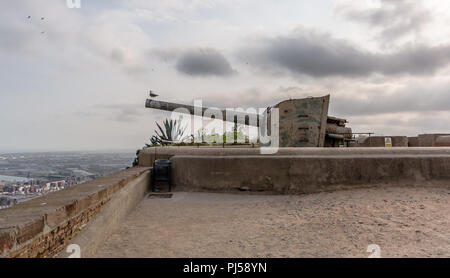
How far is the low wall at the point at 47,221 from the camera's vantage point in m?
1.90

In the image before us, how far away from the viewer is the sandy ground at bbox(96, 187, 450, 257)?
2.90 m

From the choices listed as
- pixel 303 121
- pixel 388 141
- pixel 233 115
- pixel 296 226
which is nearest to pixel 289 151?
pixel 303 121

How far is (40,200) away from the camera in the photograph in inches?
114

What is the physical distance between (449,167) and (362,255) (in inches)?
137

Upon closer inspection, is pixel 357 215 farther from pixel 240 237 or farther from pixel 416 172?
pixel 416 172

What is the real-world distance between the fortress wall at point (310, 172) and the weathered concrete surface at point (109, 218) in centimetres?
125

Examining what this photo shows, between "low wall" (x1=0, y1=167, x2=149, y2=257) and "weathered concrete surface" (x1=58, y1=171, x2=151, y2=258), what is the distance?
0.15 feet

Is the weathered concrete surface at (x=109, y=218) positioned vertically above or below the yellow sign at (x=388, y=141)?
below

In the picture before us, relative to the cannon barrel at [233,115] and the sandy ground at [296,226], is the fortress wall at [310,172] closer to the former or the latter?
the sandy ground at [296,226]

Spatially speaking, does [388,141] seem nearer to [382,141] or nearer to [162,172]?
[382,141]

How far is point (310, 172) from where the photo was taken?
17.2 ft

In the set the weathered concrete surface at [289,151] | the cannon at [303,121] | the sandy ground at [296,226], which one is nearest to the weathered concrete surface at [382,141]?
the cannon at [303,121]

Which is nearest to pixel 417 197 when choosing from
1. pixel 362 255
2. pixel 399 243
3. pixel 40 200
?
pixel 399 243

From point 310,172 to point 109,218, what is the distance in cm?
341
